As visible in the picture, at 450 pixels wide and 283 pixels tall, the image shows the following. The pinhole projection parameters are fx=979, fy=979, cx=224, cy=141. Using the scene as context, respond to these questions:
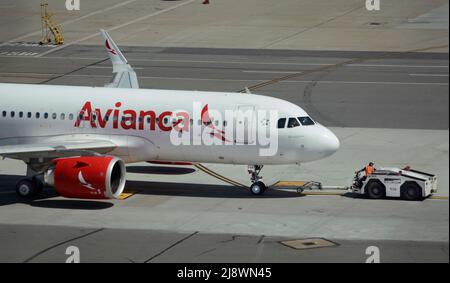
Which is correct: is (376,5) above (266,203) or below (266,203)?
above

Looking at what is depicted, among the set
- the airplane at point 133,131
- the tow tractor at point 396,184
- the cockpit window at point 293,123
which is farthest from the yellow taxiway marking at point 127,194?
the tow tractor at point 396,184

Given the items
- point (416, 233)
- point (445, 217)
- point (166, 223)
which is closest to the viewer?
point (445, 217)

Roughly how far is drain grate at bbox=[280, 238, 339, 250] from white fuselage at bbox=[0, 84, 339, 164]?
Answer: 701 centimetres

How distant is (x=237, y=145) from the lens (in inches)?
1492

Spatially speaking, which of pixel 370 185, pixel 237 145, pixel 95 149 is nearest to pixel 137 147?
pixel 95 149

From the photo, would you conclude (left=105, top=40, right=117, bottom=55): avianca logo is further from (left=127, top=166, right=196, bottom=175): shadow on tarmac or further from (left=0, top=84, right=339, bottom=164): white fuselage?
(left=0, top=84, right=339, bottom=164): white fuselage

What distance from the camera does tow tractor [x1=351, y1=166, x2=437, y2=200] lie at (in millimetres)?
36594

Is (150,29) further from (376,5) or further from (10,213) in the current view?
(10,213)

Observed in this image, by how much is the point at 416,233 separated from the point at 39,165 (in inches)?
611

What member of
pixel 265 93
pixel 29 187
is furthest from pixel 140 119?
pixel 265 93

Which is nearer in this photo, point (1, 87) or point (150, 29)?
point (1, 87)

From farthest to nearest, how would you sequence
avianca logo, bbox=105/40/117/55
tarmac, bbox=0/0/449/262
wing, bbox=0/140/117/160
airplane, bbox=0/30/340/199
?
1. avianca logo, bbox=105/40/117/55
2. airplane, bbox=0/30/340/199
3. wing, bbox=0/140/117/160
4. tarmac, bbox=0/0/449/262

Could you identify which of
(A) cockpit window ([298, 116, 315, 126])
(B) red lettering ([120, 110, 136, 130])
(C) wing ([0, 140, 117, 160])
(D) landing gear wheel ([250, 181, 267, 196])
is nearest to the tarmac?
(D) landing gear wheel ([250, 181, 267, 196])
